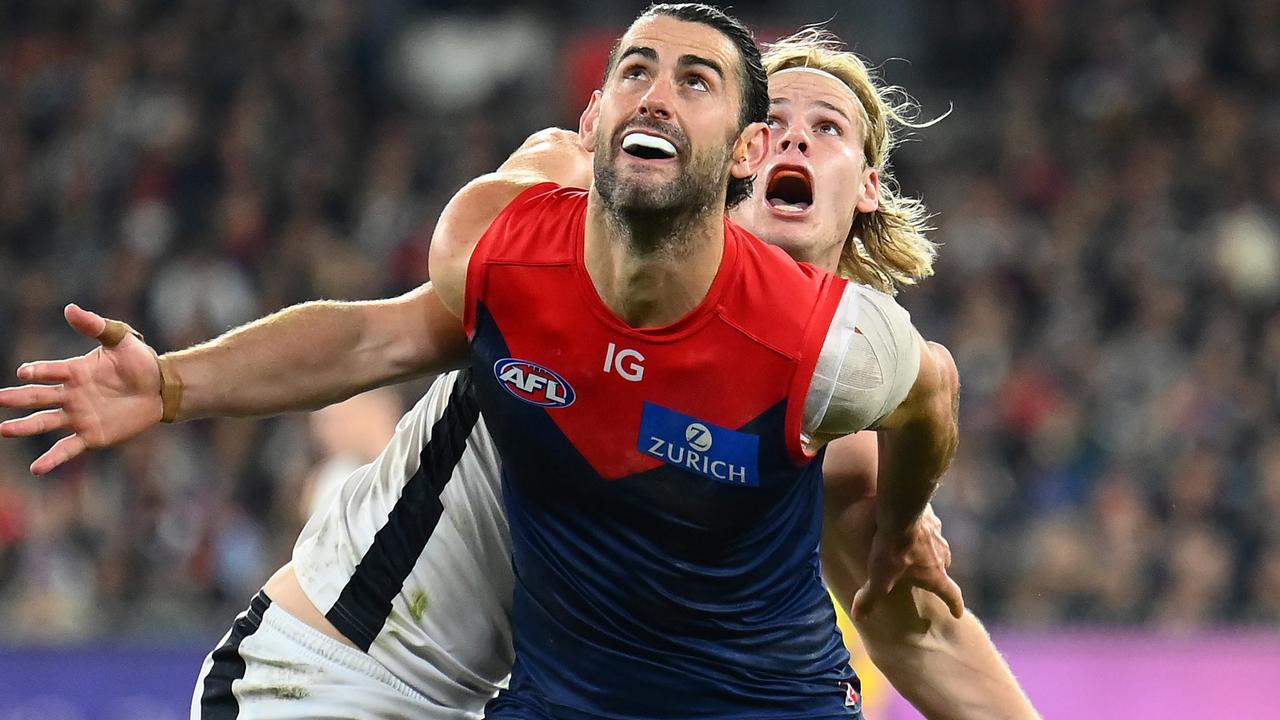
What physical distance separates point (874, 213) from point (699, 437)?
1445mm

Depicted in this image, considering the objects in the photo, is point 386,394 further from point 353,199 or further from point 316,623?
point 316,623

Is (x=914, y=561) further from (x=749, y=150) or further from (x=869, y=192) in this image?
(x=749, y=150)

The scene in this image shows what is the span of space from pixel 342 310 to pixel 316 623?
71cm

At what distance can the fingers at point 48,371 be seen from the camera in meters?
3.16

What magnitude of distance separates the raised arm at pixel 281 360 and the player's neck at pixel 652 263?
0.91 feet

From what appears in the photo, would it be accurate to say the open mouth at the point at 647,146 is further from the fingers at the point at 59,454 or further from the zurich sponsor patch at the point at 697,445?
the fingers at the point at 59,454

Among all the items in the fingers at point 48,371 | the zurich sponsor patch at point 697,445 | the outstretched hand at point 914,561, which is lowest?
the fingers at point 48,371

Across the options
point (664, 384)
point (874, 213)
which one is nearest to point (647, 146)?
point (664, 384)

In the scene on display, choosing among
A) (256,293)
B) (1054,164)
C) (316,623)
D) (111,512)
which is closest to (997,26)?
(1054,164)

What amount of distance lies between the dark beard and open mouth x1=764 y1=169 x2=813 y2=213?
953mm

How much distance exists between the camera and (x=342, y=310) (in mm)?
3574

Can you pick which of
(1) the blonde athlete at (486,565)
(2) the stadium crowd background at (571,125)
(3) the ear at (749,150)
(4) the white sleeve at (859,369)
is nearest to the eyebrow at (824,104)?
(1) the blonde athlete at (486,565)

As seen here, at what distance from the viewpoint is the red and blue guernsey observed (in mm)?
3312

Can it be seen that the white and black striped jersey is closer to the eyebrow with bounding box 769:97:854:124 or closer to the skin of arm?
the skin of arm
